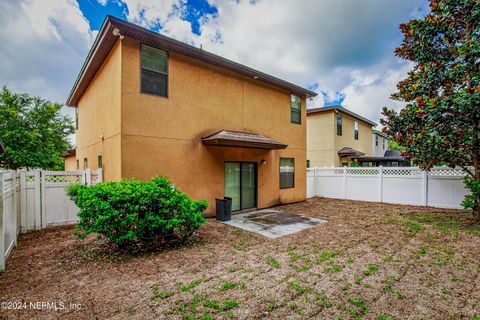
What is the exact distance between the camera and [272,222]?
312 inches

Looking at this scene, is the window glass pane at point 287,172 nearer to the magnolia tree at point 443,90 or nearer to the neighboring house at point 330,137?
the magnolia tree at point 443,90

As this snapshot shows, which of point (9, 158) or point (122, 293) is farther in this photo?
point (9, 158)

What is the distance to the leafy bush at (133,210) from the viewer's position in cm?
448

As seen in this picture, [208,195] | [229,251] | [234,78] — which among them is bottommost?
[229,251]

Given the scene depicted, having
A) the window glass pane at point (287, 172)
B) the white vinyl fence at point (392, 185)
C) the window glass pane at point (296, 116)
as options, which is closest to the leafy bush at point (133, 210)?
the window glass pane at point (287, 172)

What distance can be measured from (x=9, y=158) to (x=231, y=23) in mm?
17433

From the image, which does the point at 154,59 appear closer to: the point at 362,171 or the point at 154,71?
the point at 154,71

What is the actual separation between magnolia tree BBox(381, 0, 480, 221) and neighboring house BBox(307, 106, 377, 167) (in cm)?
957

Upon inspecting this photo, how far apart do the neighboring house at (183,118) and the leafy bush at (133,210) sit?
2.05m

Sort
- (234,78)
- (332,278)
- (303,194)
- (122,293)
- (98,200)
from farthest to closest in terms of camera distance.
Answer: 1. (303,194)
2. (234,78)
3. (98,200)
4. (332,278)
5. (122,293)

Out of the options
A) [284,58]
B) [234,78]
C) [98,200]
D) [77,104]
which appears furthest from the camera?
[284,58]

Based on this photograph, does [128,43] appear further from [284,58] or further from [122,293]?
[284,58]

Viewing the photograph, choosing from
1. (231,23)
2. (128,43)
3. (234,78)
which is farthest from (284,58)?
(128,43)

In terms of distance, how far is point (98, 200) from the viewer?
4.48 meters
